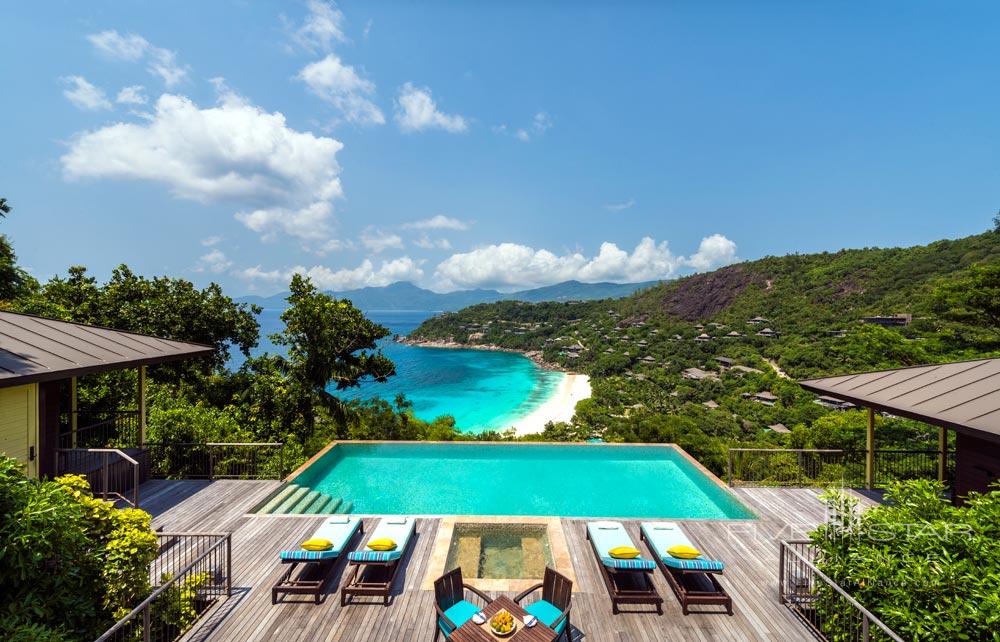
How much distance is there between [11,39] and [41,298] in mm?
10002

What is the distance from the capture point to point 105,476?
707 centimetres

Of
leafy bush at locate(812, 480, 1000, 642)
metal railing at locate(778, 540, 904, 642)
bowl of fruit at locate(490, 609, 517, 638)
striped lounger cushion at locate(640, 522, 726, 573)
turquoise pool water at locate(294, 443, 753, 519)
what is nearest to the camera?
leafy bush at locate(812, 480, 1000, 642)

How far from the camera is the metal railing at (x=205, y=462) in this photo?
9.50 metres

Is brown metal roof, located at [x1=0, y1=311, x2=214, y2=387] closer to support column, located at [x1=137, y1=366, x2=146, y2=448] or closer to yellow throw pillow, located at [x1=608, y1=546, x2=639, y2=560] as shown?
support column, located at [x1=137, y1=366, x2=146, y2=448]

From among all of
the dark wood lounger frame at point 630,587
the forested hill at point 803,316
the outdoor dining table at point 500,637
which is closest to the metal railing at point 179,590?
the outdoor dining table at point 500,637

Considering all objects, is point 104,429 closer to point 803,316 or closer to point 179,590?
point 179,590

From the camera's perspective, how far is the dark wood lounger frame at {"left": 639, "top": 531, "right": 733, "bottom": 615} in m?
5.21

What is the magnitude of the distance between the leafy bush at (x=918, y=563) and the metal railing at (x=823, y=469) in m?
4.49

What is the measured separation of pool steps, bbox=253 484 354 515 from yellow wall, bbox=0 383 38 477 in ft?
12.1

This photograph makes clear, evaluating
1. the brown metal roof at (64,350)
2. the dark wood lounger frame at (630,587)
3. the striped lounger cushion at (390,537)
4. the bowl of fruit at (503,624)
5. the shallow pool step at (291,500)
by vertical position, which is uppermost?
the brown metal roof at (64,350)

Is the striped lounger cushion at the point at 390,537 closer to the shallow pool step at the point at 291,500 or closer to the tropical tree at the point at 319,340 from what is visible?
the shallow pool step at the point at 291,500

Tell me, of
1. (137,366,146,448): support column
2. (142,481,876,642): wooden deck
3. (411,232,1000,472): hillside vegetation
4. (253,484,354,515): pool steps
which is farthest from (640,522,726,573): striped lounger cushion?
(137,366,146,448): support column

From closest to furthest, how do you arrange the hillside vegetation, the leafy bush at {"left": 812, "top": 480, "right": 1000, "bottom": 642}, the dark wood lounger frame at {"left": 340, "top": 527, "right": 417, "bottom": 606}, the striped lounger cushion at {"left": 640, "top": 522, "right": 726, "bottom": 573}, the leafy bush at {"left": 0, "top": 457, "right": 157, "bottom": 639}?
the leafy bush at {"left": 0, "top": 457, "right": 157, "bottom": 639} → the leafy bush at {"left": 812, "top": 480, "right": 1000, "bottom": 642} → the dark wood lounger frame at {"left": 340, "top": 527, "right": 417, "bottom": 606} → the striped lounger cushion at {"left": 640, "top": 522, "right": 726, "bottom": 573} → the hillside vegetation

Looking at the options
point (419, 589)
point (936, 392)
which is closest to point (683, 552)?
point (419, 589)
